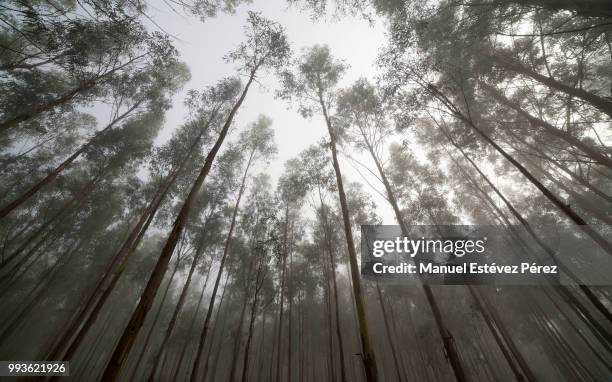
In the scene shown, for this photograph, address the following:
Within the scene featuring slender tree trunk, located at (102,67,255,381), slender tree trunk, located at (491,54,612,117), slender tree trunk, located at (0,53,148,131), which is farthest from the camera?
slender tree trunk, located at (0,53,148,131)

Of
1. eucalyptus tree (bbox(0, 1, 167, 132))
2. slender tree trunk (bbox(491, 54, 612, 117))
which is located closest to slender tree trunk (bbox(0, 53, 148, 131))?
eucalyptus tree (bbox(0, 1, 167, 132))

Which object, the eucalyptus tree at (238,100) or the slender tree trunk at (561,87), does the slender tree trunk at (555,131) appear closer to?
the slender tree trunk at (561,87)

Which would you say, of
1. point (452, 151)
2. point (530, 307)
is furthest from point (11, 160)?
point (530, 307)

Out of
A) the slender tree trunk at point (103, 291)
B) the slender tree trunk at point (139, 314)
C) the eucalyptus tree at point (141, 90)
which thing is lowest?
the slender tree trunk at point (139, 314)

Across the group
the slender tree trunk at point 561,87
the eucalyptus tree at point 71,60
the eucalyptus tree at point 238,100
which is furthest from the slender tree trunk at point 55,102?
the slender tree trunk at point 561,87

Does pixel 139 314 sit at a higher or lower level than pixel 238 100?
lower

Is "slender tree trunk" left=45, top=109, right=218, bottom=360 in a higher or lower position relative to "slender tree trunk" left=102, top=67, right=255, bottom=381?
higher

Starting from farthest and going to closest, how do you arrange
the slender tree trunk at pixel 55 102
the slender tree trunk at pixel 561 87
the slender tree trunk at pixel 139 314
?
the slender tree trunk at pixel 55 102
the slender tree trunk at pixel 561 87
the slender tree trunk at pixel 139 314

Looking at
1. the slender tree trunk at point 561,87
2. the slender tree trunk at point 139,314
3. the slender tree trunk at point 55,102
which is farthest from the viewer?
the slender tree trunk at point 55,102

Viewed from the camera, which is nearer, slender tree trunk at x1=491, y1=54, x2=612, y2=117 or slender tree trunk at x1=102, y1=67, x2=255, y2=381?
slender tree trunk at x1=102, y1=67, x2=255, y2=381

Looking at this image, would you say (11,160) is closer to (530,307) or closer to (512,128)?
(512,128)

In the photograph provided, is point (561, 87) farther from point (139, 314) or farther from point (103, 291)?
→ point (103, 291)

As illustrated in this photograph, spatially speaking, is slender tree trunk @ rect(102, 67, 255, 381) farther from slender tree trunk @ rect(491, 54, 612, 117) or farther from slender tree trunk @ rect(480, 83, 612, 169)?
slender tree trunk @ rect(480, 83, 612, 169)

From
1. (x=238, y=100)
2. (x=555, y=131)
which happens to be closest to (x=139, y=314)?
(x=238, y=100)
